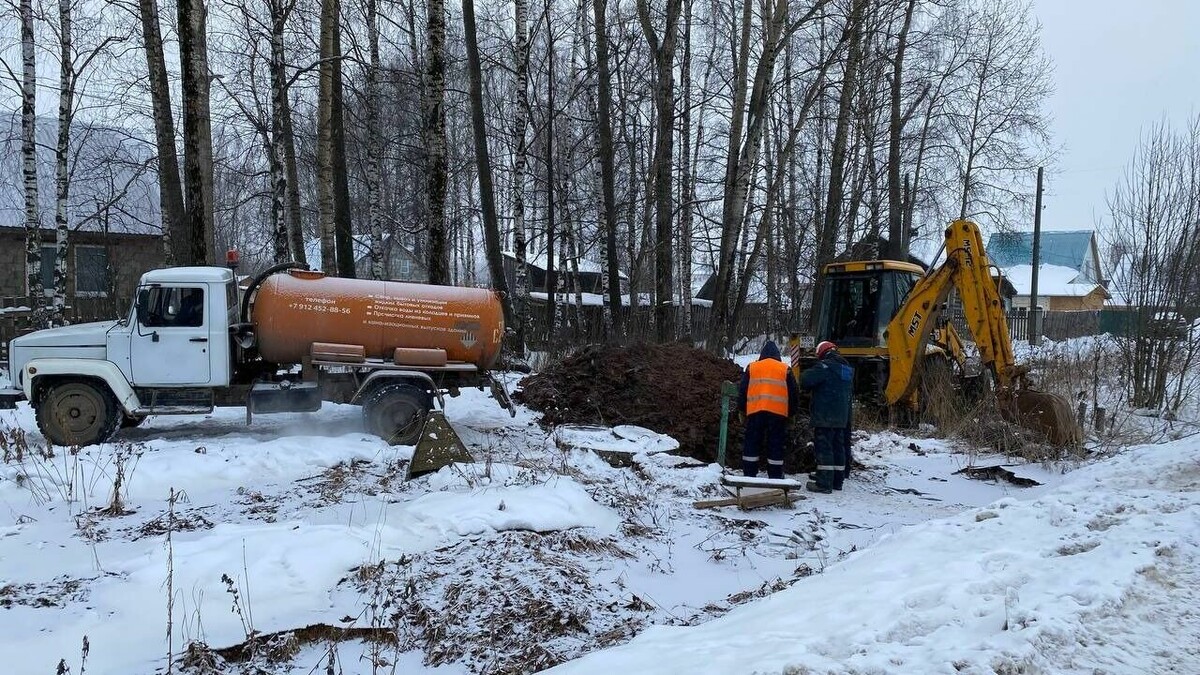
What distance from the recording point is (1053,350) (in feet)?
55.2

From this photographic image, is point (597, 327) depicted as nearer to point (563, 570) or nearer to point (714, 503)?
point (714, 503)

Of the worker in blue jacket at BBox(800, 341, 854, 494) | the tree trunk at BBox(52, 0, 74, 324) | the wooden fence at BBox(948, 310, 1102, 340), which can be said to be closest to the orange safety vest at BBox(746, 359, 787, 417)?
the worker in blue jacket at BBox(800, 341, 854, 494)

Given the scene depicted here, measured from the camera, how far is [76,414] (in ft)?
30.1

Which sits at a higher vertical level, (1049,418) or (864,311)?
(864,311)

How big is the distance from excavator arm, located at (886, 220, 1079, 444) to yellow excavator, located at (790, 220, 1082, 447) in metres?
0.01

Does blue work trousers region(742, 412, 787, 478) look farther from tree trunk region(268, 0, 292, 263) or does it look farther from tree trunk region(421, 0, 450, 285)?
tree trunk region(268, 0, 292, 263)

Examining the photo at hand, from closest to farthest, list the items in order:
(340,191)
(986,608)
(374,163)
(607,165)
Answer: (986,608), (340,191), (374,163), (607,165)

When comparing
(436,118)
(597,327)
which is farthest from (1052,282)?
(436,118)

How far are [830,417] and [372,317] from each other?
5834 mm

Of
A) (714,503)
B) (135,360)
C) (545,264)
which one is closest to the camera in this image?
(714,503)

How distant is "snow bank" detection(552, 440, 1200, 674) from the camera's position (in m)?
3.41

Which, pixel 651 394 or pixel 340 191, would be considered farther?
pixel 340 191

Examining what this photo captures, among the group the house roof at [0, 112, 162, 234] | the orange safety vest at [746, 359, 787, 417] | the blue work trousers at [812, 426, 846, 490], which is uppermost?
the house roof at [0, 112, 162, 234]

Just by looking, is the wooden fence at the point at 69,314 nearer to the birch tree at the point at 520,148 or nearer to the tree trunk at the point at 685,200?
the birch tree at the point at 520,148
